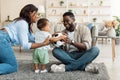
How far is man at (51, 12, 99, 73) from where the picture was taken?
4.01 metres

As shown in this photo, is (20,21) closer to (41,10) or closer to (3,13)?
(41,10)

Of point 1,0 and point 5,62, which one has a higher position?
point 1,0

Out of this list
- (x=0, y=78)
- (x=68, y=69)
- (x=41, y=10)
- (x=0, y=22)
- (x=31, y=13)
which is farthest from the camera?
(x=0, y=22)

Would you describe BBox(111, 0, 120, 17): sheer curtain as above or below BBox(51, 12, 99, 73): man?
above

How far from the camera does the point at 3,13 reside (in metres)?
11.5

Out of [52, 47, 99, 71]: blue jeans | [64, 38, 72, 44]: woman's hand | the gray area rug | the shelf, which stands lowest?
the gray area rug

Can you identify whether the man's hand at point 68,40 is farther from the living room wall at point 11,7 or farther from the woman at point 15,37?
the living room wall at point 11,7

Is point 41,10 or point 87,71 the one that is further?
point 41,10

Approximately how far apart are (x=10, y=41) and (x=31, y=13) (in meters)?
0.47

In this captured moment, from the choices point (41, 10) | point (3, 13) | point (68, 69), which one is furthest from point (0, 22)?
point (68, 69)

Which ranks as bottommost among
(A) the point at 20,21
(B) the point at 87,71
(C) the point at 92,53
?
(B) the point at 87,71

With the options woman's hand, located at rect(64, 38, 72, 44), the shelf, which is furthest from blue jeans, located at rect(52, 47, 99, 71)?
the shelf

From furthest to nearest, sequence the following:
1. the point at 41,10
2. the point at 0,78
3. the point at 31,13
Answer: the point at 41,10 < the point at 31,13 < the point at 0,78

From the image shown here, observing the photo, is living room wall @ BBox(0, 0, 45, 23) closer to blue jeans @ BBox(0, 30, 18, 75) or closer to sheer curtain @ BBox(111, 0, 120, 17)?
sheer curtain @ BBox(111, 0, 120, 17)
